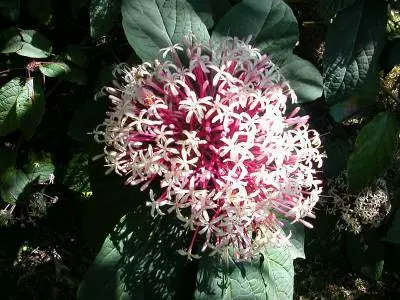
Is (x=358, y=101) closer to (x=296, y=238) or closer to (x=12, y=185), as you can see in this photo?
(x=296, y=238)

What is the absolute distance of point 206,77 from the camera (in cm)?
A: 107

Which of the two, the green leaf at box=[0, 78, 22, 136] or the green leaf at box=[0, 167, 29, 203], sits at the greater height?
the green leaf at box=[0, 78, 22, 136]

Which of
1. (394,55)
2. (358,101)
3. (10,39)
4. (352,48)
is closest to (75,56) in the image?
(10,39)

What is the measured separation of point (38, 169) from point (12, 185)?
0.32 feet

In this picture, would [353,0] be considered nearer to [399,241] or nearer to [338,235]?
[399,241]

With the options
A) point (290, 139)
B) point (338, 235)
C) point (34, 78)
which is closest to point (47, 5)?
point (34, 78)

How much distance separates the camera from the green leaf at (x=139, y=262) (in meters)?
1.13

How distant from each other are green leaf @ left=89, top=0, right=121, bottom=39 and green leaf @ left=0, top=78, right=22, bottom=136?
0.28 m

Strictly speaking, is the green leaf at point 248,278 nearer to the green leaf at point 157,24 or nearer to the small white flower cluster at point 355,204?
the green leaf at point 157,24

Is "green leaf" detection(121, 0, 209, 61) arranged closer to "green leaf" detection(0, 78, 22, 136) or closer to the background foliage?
the background foliage

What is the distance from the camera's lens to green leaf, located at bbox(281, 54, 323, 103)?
51.1 inches

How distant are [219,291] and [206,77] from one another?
1.62 feet

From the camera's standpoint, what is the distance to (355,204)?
6.07 feet

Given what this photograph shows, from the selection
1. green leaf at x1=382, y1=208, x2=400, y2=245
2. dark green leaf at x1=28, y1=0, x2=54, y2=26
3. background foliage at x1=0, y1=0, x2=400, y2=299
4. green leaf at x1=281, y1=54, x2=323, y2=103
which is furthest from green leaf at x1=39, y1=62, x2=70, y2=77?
green leaf at x1=382, y1=208, x2=400, y2=245
